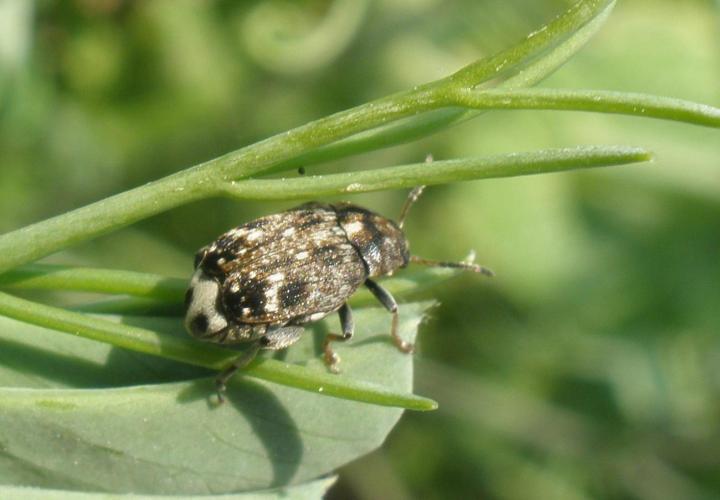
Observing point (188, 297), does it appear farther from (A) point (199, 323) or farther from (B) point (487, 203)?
(B) point (487, 203)

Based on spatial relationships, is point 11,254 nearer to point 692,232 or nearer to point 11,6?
point 11,6

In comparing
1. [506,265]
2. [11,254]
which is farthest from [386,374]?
[506,265]

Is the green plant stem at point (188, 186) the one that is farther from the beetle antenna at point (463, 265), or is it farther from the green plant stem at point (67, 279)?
the beetle antenna at point (463, 265)

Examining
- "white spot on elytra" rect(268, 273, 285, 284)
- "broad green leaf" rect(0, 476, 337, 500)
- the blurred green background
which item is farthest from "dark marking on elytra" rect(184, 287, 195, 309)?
the blurred green background

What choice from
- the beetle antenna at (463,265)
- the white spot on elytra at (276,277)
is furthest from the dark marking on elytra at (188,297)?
the beetle antenna at (463,265)

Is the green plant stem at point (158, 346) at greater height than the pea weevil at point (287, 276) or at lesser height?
greater

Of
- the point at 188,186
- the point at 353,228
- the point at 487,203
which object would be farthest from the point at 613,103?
the point at 487,203
